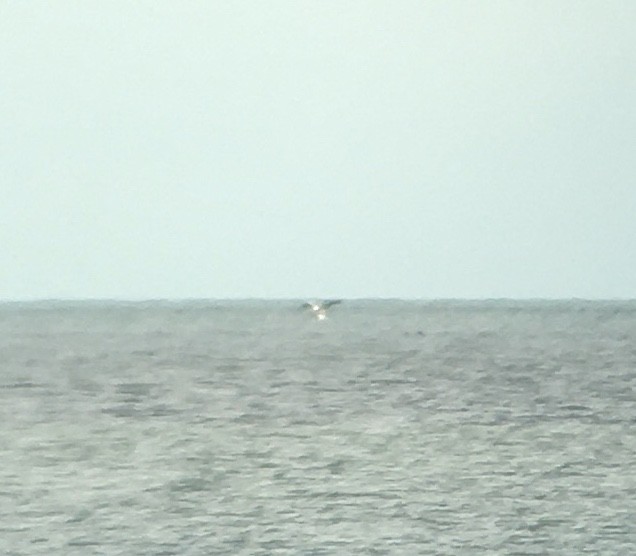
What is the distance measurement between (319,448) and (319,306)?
1475mm

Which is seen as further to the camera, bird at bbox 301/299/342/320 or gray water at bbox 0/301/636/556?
bird at bbox 301/299/342/320

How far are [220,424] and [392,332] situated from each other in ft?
3.44

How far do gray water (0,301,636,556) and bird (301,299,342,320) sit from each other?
517 millimetres

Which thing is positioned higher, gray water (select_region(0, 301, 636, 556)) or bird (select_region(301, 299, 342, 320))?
bird (select_region(301, 299, 342, 320))

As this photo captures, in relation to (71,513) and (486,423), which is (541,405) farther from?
(71,513)

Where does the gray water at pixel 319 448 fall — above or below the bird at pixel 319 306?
below

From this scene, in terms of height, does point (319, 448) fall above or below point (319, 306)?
below

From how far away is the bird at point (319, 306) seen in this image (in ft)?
8.30

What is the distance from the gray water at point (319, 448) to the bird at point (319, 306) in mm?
517

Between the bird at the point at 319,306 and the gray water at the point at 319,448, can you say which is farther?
the bird at the point at 319,306

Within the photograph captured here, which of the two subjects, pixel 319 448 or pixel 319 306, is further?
pixel 319 306

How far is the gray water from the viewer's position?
871mm

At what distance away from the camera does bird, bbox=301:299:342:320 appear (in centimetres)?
253

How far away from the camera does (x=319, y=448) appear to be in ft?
3.61
